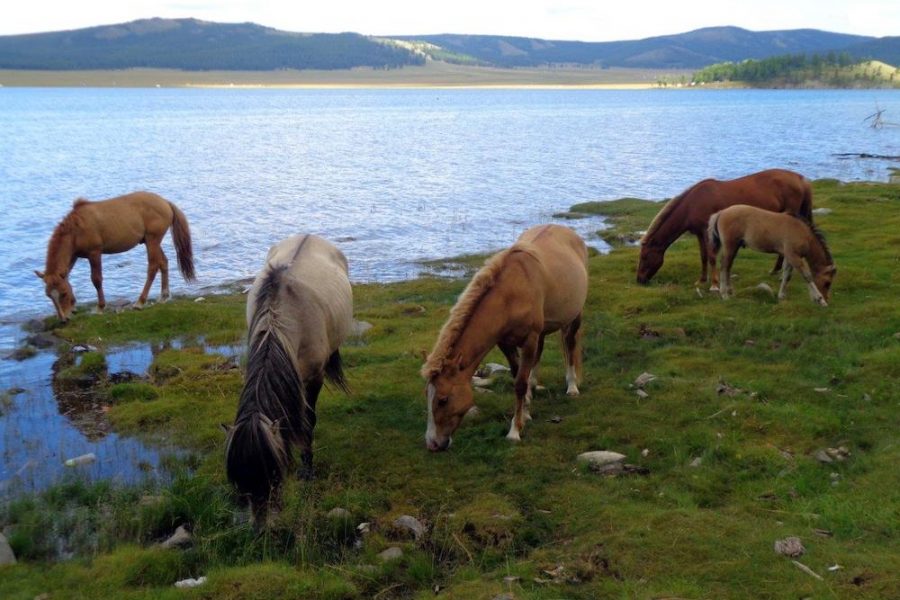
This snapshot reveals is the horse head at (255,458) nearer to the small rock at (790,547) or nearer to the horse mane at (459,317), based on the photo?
the horse mane at (459,317)

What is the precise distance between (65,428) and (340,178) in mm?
35231

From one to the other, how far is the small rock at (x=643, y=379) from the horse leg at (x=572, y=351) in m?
0.82

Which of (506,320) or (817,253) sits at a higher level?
(506,320)

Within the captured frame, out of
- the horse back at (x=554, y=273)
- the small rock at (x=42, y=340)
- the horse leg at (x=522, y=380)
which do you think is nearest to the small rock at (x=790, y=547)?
the horse leg at (x=522, y=380)

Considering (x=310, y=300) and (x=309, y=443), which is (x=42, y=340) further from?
(x=309, y=443)

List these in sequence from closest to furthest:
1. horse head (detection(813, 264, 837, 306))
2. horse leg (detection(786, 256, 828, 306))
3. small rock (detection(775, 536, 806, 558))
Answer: small rock (detection(775, 536, 806, 558)), horse leg (detection(786, 256, 828, 306)), horse head (detection(813, 264, 837, 306))

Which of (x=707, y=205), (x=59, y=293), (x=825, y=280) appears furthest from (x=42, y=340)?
(x=825, y=280)

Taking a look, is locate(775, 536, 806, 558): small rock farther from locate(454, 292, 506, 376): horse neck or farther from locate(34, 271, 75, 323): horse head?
locate(34, 271, 75, 323): horse head

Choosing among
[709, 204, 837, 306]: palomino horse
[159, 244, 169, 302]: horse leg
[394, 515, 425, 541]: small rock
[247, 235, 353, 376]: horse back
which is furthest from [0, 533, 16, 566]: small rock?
[709, 204, 837, 306]: palomino horse

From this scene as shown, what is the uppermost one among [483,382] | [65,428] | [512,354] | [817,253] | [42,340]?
[817,253]

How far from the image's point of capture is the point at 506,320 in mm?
8711

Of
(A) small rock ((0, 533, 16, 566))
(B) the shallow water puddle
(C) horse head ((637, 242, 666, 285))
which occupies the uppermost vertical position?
(C) horse head ((637, 242, 666, 285))

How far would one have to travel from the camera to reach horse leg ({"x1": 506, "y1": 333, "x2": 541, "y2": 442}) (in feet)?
29.6

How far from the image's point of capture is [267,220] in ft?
102
